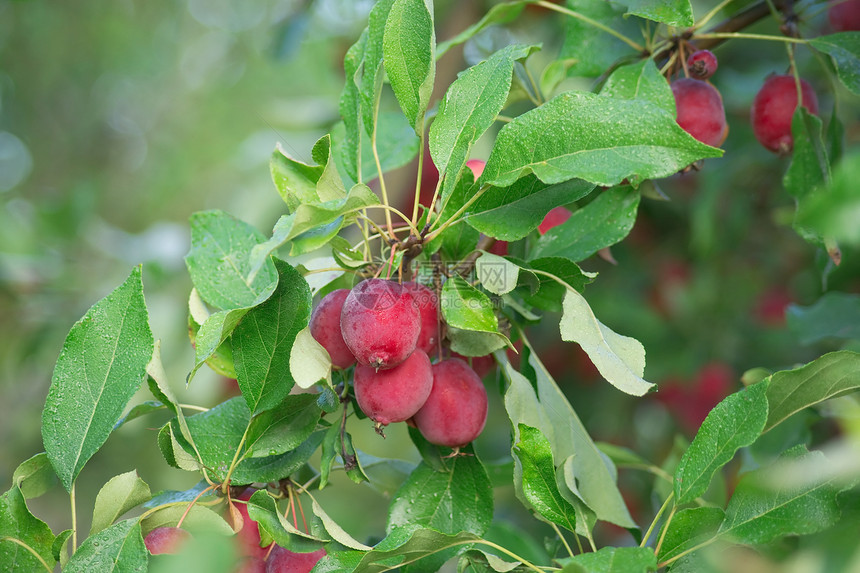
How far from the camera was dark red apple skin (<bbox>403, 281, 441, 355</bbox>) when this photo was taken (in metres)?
0.69

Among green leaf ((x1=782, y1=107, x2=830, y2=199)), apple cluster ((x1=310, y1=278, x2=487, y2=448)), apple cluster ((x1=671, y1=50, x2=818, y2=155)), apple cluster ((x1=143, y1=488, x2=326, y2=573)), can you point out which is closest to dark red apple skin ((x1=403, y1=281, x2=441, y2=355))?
apple cluster ((x1=310, y1=278, x2=487, y2=448))

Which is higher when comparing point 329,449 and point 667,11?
point 667,11

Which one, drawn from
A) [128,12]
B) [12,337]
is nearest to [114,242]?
[12,337]

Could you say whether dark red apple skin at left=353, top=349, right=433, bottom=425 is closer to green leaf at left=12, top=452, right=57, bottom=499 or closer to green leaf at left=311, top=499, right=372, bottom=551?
green leaf at left=311, top=499, right=372, bottom=551

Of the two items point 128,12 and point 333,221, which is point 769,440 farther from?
point 128,12

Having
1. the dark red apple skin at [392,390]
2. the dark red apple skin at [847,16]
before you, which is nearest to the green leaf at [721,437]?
the dark red apple skin at [392,390]

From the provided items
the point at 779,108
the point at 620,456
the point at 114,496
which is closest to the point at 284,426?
the point at 114,496

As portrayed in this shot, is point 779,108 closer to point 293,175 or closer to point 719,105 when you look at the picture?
point 719,105

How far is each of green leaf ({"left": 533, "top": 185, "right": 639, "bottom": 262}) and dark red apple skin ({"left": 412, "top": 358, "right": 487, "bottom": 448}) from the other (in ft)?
0.57

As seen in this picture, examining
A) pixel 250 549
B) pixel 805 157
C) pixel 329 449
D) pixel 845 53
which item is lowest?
pixel 250 549

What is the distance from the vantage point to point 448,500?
723 millimetres

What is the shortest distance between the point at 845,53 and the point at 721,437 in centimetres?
52

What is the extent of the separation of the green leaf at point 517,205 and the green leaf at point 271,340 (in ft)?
0.57

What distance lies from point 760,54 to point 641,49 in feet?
3.04
